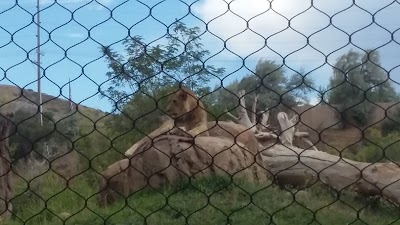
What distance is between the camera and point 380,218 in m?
4.24

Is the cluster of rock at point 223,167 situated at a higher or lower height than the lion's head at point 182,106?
lower

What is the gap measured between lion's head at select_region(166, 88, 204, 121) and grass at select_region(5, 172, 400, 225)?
0.35m

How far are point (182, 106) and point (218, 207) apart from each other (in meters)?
0.51

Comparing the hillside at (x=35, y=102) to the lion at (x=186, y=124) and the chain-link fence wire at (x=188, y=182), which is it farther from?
the lion at (x=186, y=124)

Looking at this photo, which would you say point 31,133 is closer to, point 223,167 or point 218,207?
point 218,207

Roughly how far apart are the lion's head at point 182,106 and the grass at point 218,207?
0.35 meters

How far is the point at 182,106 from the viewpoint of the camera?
4.09 metres

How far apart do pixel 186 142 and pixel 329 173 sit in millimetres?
1004

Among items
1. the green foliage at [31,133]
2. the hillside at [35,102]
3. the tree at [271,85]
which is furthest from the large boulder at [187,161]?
the tree at [271,85]

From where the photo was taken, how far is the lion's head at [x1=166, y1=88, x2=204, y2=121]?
3423mm

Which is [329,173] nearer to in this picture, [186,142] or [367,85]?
[186,142]

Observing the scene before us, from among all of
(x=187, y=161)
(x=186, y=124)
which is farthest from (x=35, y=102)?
(x=186, y=124)

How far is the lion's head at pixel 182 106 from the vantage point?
11.2ft

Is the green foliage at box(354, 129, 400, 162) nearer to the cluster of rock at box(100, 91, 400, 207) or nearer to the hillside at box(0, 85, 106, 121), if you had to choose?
the cluster of rock at box(100, 91, 400, 207)
